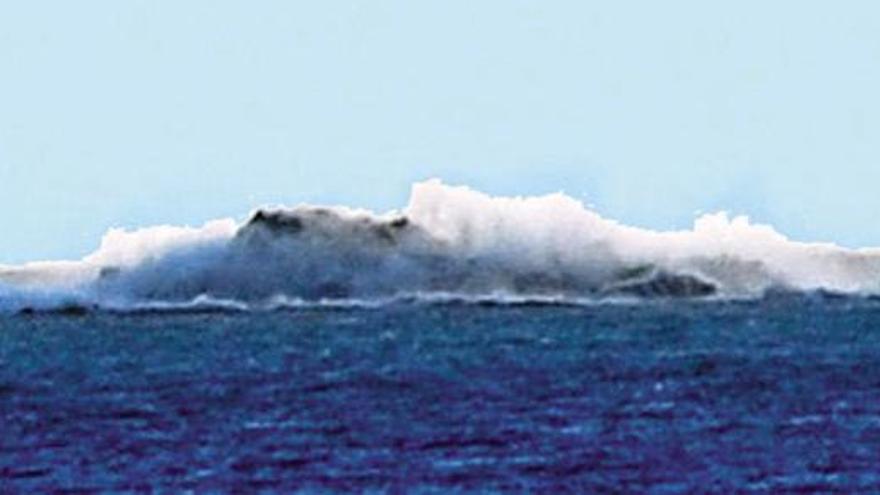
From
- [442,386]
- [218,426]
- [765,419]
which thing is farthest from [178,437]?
[442,386]

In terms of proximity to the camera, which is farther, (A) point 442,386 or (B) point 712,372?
(B) point 712,372

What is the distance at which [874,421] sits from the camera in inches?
3083

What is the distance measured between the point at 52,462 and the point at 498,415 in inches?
674

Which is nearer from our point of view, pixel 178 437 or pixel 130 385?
pixel 178 437

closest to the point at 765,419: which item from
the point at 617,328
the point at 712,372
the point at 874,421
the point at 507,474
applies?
the point at 874,421

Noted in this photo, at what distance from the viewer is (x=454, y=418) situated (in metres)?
82.0

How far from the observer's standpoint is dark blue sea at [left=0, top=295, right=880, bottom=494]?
60.5m

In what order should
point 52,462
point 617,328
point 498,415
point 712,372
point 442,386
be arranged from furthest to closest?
point 617,328
point 712,372
point 442,386
point 498,415
point 52,462

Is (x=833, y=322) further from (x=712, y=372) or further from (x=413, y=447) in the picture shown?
(x=413, y=447)

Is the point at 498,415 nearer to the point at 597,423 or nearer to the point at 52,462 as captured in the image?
the point at 597,423

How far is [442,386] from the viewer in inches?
4124

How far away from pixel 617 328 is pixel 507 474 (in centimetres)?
12512

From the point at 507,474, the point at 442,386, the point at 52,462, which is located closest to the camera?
the point at 507,474

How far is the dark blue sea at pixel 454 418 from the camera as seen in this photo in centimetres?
6053
